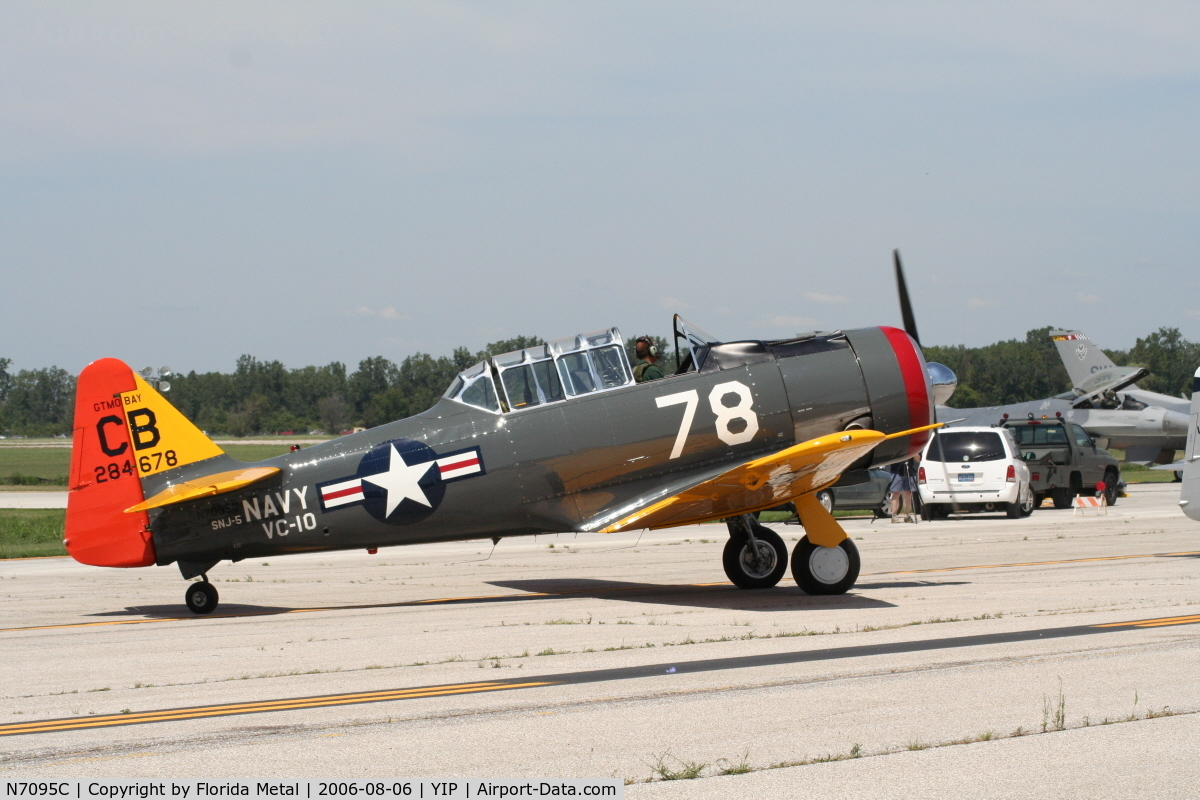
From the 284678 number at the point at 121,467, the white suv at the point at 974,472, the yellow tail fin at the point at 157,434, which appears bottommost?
the white suv at the point at 974,472

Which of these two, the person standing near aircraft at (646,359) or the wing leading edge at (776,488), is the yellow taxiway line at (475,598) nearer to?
the wing leading edge at (776,488)

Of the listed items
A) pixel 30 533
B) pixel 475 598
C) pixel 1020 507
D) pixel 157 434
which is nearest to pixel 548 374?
pixel 475 598

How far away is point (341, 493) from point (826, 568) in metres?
5.09

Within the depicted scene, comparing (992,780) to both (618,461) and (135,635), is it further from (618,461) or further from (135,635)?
(135,635)

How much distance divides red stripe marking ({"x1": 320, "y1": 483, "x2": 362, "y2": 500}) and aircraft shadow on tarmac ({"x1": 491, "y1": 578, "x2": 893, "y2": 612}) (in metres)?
2.72

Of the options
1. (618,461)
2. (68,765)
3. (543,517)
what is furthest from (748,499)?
(68,765)

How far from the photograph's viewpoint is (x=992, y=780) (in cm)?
463

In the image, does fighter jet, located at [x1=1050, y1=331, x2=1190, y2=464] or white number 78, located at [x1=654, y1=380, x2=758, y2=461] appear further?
fighter jet, located at [x1=1050, y1=331, x2=1190, y2=464]

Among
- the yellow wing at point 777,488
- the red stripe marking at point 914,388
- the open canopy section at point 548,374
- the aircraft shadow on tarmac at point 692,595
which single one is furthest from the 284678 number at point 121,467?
the red stripe marking at point 914,388

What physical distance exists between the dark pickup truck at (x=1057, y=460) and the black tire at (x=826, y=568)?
1727cm

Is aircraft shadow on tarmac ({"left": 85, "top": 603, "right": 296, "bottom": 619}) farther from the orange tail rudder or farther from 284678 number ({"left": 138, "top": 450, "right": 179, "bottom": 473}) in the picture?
284678 number ({"left": 138, "top": 450, "right": 179, "bottom": 473})

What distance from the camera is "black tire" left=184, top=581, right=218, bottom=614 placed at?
1148 cm

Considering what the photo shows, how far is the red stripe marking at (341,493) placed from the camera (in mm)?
11203

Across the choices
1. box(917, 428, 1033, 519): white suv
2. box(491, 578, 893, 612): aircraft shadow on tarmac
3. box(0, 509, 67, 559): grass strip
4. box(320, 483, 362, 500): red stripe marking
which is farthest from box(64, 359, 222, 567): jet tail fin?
box(917, 428, 1033, 519): white suv
